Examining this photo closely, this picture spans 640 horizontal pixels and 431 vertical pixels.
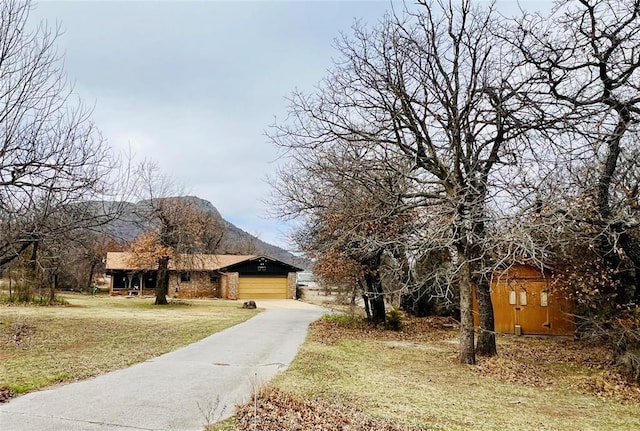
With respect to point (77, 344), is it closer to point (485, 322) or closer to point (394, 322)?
point (485, 322)

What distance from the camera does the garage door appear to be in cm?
3788

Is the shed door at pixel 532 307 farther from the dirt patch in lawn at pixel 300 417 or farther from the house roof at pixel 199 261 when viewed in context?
the house roof at pixel 199 261

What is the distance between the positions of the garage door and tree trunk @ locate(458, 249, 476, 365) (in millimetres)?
28902

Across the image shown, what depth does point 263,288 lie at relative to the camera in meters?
38.5

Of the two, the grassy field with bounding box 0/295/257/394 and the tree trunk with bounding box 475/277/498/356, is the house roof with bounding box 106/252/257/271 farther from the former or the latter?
the tree trunk with bounding box 475/277/498/356

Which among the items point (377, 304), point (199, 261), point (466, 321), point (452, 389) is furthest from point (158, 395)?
point (199, 261)

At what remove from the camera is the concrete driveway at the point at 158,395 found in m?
5.20

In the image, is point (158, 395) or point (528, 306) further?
point (528, 306)

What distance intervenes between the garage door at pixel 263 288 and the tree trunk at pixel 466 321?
28.9 m

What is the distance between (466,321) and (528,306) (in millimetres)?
7266

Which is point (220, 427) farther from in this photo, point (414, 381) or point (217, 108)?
point (217, 108)

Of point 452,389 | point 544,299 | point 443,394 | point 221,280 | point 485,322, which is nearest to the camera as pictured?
point 443,394

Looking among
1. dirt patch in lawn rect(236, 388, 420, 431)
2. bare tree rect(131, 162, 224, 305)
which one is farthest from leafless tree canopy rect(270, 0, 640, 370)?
bare tree rect(131, 162, 224, 305)

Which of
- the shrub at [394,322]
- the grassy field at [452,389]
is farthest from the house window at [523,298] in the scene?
the shrub at [394,322]
